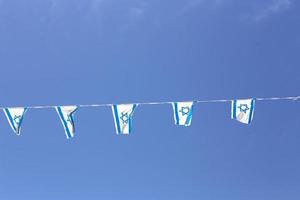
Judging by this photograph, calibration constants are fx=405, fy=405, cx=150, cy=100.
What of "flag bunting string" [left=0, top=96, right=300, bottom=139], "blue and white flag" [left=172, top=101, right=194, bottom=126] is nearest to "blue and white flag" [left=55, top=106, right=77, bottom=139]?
"flag bunting string" [left=0, top=96, right=300, bottom=139]

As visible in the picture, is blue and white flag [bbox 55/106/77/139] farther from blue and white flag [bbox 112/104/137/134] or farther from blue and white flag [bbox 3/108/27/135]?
blue and white flag [bbox 112/104/137/134]

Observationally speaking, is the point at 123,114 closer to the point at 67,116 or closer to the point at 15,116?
the point at 67,116

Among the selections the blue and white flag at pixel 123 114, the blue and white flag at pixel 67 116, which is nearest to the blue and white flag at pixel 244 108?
the blue and white flag at pixel 123 114

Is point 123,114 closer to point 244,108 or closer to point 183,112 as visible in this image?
point 183,112

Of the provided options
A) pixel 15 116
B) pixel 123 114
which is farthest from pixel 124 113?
pixel 15 116

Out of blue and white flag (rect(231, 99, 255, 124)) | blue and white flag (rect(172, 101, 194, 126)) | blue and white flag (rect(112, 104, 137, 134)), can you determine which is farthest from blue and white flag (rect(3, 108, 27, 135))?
blue and white flag (rect(231, 99, 255, 124))

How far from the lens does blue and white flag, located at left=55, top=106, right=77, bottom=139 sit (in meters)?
19.8

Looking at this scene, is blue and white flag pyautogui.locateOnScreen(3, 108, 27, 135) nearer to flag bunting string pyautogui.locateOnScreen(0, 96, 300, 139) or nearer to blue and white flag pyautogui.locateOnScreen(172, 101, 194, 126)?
flag bunting string pyautogui.locateOnScreen(0, 96, 300, 139)

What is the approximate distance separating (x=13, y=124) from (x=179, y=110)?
8.14 metres

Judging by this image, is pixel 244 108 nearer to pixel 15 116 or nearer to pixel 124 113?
pixel 124 113

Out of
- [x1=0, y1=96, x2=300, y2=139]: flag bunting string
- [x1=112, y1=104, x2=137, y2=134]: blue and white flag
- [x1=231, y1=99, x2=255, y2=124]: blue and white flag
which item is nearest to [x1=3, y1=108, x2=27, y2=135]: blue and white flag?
[x1=0, y1=96, x2=300, y2=139]: flag bunting string

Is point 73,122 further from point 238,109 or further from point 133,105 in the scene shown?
point 238,109

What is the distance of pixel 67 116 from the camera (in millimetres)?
19875

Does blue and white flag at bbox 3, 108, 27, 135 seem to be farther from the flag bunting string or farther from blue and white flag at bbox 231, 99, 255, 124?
blue and white flag at bbox 231, 99, 255, 124
